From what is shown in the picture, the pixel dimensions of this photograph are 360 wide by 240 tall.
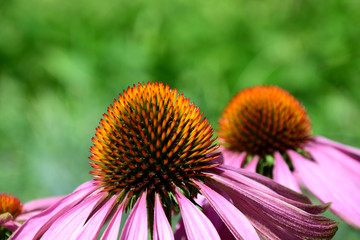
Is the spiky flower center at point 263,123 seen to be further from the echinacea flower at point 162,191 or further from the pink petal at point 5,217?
the pink petal at point 5,217

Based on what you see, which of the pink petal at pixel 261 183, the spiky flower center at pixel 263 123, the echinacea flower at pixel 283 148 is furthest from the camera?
the spiky flower center at pixel 263 123

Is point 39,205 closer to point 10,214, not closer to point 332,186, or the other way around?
point 10,214

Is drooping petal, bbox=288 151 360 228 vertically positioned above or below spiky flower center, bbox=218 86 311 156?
below

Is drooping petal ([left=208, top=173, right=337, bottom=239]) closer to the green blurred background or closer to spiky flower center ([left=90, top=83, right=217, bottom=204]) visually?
spiky flower center ([left=90, top=83, right=217, bottom=204])

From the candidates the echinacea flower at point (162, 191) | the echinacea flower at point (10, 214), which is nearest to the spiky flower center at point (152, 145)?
the echinacea flower at point (162, 191)

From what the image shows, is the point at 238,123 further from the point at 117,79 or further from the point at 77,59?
the point at 77,59

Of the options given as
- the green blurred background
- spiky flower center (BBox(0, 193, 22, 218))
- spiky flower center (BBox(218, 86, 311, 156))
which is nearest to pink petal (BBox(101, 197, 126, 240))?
spiky flower center (BBox(0, 193, 22, 218))

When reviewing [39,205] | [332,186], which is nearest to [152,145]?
[39,205]
